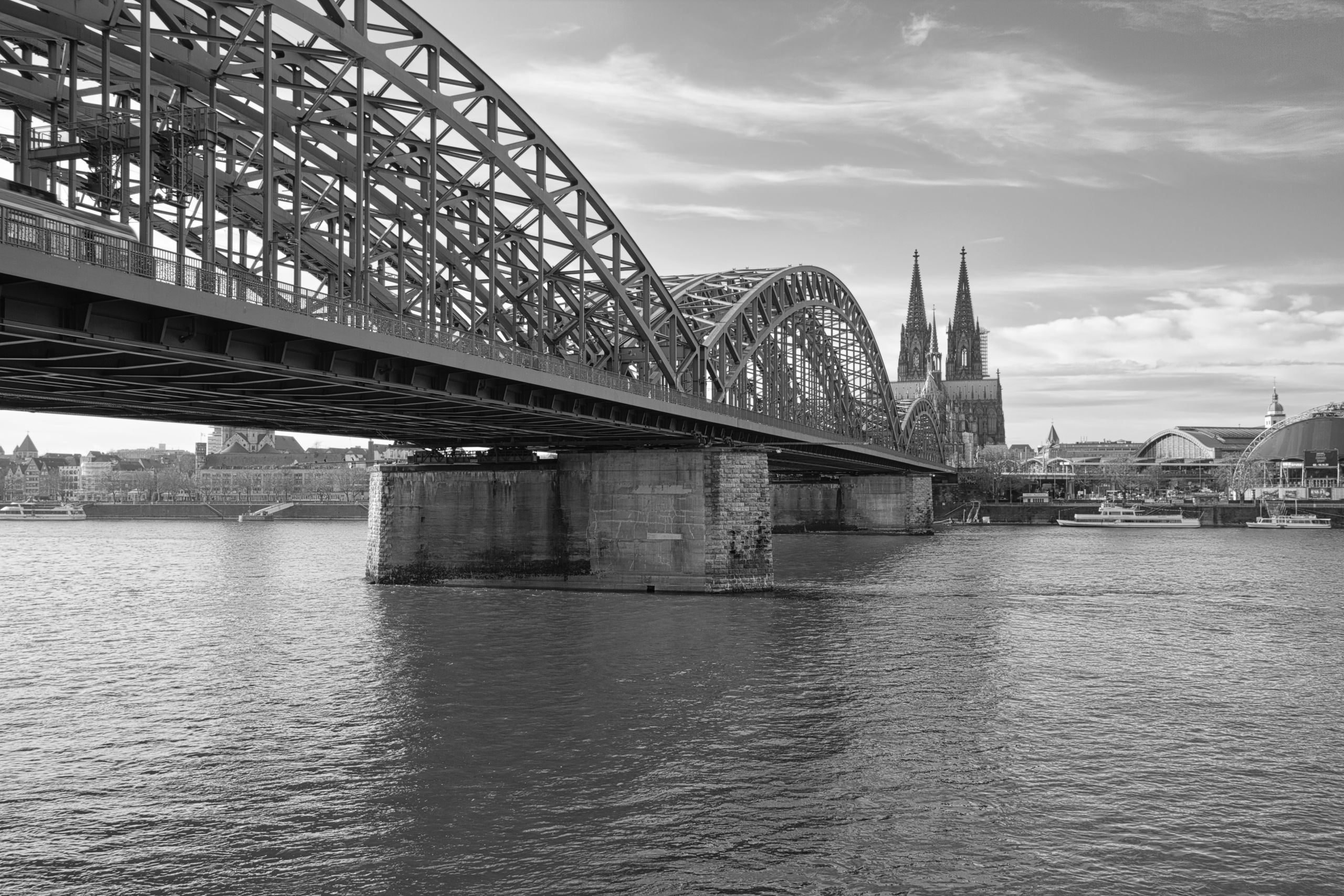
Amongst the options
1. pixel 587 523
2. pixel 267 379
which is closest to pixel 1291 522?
pixel 587 523

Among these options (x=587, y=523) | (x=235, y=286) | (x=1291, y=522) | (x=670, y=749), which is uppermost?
(x=235, y=286)

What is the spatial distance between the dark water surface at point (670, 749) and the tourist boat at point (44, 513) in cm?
14450

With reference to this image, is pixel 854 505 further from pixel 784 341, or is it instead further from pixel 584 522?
pixel 584 522

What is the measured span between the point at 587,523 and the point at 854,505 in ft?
263

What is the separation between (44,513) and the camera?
595 ft

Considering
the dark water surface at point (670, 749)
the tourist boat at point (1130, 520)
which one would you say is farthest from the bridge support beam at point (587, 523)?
the tourist boat at point (1130, 520)

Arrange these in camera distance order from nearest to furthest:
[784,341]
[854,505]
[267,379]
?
[267,379] → [784,341] → [854,505]

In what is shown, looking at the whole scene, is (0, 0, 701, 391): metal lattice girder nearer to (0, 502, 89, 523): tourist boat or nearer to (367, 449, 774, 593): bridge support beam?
(367, 449, 774, 593): bridge support beam

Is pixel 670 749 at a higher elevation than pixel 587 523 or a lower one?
lower

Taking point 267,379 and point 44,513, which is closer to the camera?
point 267,379

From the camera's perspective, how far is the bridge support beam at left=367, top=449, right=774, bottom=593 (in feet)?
177

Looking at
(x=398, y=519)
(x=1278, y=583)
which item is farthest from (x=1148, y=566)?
(x=398, y=519)

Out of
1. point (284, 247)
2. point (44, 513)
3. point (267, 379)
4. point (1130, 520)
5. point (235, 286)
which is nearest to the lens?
point (235, 286)

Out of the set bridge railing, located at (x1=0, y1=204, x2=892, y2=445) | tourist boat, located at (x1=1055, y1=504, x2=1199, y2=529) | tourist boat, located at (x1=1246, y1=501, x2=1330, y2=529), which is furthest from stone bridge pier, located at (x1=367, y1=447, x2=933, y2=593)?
tourist boat, located at (x1=1246, y1=501, x2=1330, y2=529)
